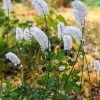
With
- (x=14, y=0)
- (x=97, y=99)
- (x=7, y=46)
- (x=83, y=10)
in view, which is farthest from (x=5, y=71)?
(x=14, y=0)

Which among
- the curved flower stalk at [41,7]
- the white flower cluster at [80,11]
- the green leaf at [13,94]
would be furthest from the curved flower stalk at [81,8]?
the green leaf at [13,94]

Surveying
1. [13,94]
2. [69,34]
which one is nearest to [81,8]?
[69,34]

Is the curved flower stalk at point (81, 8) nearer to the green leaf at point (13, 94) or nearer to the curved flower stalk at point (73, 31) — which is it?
the curved flower stalk at point (73, 31)

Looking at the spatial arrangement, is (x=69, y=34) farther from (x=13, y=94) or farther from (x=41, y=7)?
(x=13, y=94)

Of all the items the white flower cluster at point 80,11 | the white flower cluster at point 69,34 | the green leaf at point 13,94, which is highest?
the white flower cluster at point 80,11

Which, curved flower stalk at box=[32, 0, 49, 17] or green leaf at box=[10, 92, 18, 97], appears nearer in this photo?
curved flower stalk at box=[32, 0, 49, 17]

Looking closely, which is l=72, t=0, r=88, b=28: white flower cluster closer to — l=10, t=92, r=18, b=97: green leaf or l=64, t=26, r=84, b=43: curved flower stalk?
l=64, t=26, r=84, b=43: curved flower stalk

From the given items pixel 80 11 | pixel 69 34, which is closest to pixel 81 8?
pixel 80 11

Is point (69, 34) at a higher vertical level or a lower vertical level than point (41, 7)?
lower

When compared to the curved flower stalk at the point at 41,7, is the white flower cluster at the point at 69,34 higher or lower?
lower

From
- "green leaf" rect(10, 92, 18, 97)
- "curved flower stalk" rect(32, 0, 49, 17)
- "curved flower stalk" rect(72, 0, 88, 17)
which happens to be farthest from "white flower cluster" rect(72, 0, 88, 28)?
"green leaf" rect(10, 92, 18, 97)

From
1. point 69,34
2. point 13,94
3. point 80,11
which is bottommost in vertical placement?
point 13,94

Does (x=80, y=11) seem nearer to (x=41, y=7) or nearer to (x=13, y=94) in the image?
(x=41, y=7)

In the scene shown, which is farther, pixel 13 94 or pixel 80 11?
pixel 13 94
